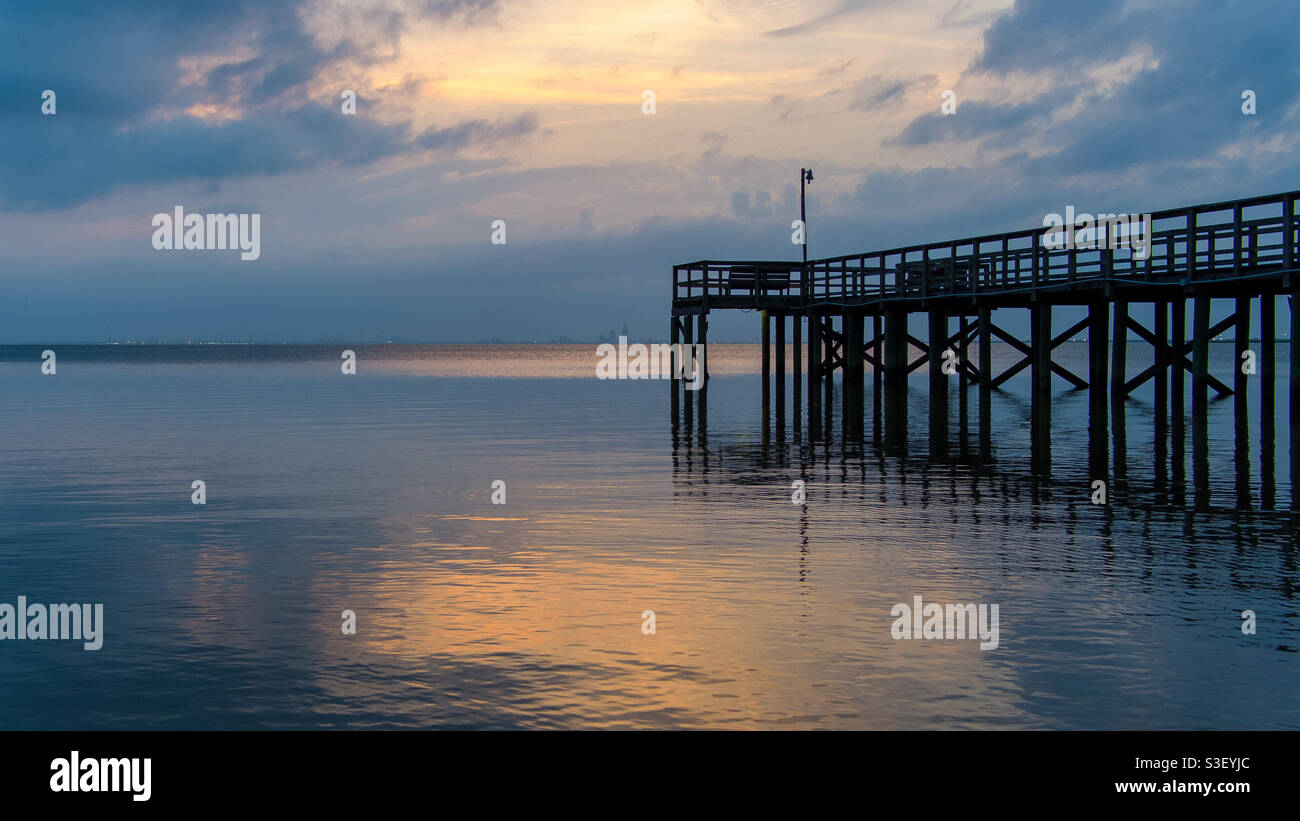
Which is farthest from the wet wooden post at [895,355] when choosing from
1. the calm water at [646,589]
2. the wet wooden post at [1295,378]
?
the calm water at [646,589]

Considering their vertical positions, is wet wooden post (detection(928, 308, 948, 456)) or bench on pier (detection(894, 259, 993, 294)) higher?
bench on pier (detection(894, 259, 993, 294))

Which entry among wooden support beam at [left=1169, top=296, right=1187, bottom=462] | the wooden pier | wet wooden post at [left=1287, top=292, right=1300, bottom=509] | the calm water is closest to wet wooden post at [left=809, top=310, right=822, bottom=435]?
the wooden pier

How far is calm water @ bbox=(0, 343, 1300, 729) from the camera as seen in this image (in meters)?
8.03

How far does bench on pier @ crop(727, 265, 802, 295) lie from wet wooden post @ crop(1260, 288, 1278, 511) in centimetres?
1733

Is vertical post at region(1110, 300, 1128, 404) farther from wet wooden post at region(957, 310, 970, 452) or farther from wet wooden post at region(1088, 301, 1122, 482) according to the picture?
wet wooden post at region(957, 310, 970, 452)

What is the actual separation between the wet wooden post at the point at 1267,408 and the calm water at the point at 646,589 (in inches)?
12.6

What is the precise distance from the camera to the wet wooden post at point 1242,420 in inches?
708

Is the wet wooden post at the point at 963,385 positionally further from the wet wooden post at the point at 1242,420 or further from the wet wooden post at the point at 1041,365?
the wet wooden post at the point at 1242,420

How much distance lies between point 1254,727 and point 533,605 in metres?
5.84

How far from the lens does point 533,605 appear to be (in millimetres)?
10820

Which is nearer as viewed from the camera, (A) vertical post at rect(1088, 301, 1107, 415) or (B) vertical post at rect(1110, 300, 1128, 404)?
(B) vertical post at rect(1110, 300, 1128, 404)

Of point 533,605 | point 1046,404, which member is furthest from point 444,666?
point 1046,404

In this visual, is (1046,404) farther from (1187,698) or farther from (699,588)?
(1187,698)
